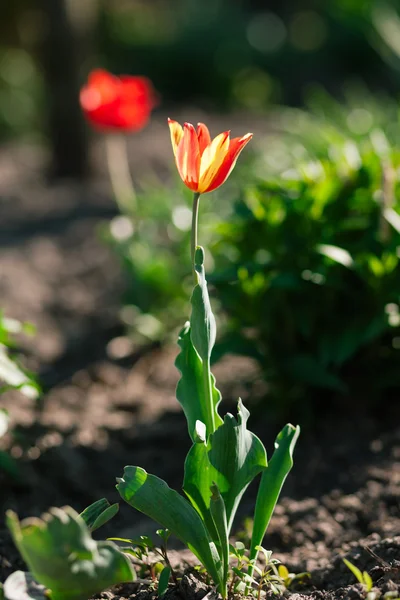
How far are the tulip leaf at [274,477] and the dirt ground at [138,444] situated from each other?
17 cm

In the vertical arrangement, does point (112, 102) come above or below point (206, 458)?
above

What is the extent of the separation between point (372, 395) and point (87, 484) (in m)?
1.05

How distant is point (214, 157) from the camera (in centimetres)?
158

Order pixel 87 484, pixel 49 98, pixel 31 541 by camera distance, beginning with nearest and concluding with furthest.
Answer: pixel 31 541 → pixel 87 484 → pixel 49 98

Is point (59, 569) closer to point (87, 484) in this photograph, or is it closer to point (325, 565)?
point (325, 565)

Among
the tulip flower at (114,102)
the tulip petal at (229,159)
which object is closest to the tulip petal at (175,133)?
the tulip petal at (229,159)

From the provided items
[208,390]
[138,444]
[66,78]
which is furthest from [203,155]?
[66,78]

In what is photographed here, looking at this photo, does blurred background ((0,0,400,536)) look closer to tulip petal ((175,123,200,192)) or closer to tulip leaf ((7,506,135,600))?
tulip petal ((175,123,200,192))

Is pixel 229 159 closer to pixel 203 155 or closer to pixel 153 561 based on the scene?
pixel 203 155

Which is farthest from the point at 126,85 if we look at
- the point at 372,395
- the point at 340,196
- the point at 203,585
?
the point at 203,585

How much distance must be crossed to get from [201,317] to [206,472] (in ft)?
1.08

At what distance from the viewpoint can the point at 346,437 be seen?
9.15 ft

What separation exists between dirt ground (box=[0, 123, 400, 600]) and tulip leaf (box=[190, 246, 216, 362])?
53 cm

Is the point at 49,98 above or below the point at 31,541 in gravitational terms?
above
